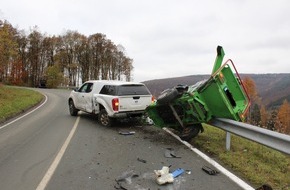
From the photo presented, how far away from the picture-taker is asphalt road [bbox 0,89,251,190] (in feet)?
18.3

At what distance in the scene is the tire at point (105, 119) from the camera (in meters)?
12.2

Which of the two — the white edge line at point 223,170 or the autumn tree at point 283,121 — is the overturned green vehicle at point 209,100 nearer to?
the white edge line at point 223,170

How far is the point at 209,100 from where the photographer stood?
8953 mm

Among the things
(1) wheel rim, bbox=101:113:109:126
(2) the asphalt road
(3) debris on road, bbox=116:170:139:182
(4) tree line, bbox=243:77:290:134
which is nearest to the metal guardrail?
(2) the asphalt road

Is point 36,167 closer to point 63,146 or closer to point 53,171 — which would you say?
point 53,171

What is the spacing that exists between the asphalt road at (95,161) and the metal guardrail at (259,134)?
44.0 inches

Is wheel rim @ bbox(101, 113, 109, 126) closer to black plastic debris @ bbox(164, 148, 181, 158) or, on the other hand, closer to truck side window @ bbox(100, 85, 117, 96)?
truck side window @ bbox(100, 85, 117, 96)

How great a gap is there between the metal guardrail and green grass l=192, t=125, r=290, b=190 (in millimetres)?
520

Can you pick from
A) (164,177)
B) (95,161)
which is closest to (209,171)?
(164,177)

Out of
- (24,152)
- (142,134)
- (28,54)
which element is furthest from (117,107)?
(28,54)

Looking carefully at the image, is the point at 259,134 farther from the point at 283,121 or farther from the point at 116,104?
the point at 283,121

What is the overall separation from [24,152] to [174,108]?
4323 mm

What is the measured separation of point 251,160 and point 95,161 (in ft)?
11.3

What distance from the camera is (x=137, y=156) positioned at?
24.8 feet
